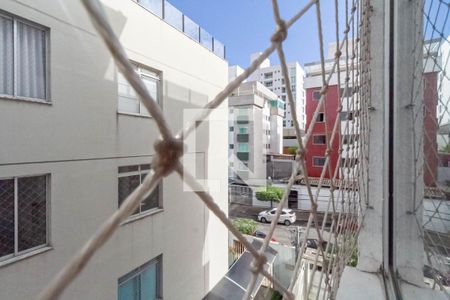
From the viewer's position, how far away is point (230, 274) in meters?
3.18

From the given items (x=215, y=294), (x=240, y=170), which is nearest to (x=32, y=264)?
(x=215, y=294)

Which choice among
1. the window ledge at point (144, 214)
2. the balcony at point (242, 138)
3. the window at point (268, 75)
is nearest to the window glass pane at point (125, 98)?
the window ledge at point (144, 214)

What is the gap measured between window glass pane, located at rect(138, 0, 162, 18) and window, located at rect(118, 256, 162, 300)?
6.36 ft

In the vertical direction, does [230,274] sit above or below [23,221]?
below

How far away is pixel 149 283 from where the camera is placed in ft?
6.68

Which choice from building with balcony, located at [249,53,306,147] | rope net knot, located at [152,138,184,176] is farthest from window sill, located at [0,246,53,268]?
building with balcony, located at [249,53,306,147]

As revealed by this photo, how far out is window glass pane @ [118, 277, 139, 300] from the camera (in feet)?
5.92

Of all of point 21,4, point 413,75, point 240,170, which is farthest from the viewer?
point 240,170

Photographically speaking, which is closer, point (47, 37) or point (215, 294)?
point (47, 37)

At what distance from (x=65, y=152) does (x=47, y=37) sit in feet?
1.96

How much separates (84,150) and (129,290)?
1085mm

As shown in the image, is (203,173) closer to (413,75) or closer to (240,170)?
(413,75)

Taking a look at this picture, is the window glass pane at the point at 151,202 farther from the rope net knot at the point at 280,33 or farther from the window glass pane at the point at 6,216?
the rope net knot at the point at 280,33

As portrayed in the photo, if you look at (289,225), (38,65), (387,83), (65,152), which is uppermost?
(38,65)
